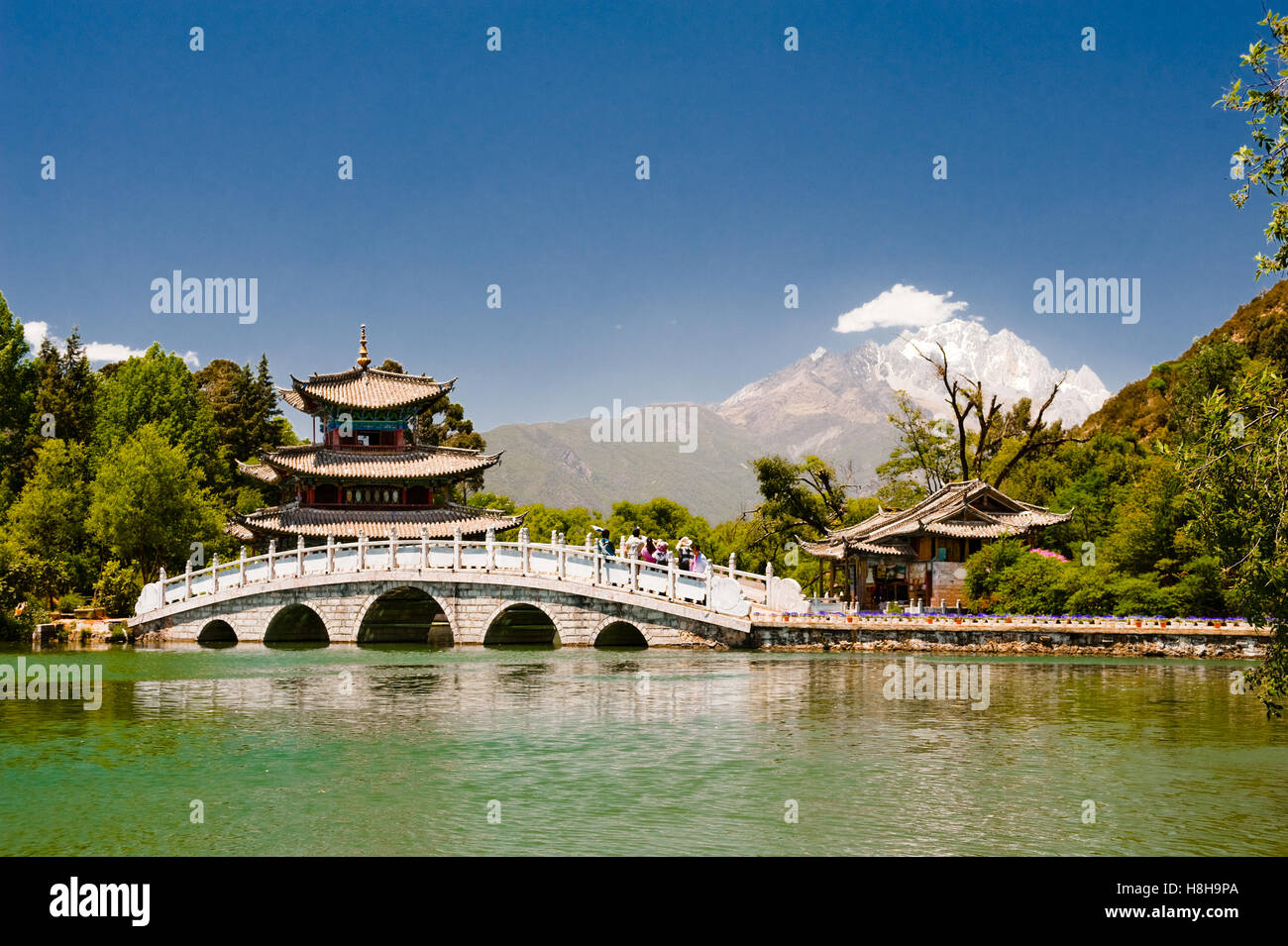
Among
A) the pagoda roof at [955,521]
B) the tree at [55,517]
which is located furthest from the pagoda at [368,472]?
the pagoda roof at [955,521]

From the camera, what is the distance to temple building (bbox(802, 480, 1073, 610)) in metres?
33.2

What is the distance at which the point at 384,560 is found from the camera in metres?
29.8

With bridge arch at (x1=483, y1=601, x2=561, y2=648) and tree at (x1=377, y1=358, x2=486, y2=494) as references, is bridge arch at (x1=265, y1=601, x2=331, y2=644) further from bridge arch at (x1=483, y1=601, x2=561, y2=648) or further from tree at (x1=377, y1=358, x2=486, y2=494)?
tree at (x1=377, y1=358, x2=486, y2=494)

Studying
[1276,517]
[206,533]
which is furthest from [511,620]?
[1276,517]

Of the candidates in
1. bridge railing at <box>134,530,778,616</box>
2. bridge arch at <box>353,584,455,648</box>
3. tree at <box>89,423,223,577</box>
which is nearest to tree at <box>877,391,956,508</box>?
bridge railing at <box>134,530,778,616</box>

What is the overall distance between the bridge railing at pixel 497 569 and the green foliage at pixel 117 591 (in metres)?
3.57

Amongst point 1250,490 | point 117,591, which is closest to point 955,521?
point 1250,490

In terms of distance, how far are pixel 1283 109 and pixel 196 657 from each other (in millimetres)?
25342

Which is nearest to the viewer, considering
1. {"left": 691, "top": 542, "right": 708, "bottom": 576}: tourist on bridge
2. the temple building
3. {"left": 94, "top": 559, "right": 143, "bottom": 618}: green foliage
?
{"left": 691, "top": 542, "right": 708, "bottom": 576}: tourist on bridge

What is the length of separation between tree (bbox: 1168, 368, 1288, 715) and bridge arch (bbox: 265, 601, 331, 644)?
2621cm

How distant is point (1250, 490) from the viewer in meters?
10.5

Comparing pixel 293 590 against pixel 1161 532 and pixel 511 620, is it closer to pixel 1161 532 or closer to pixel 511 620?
pixel 511 620
